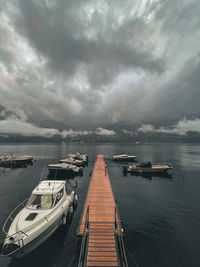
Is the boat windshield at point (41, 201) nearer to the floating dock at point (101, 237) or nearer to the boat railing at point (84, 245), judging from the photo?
the floating dock at point (101, 237)

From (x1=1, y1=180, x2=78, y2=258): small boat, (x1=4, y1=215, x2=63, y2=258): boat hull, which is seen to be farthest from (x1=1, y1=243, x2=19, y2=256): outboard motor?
(x1=4, y1=215, x2=63, y2=258): boat hull

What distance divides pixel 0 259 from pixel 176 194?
28.6 meters

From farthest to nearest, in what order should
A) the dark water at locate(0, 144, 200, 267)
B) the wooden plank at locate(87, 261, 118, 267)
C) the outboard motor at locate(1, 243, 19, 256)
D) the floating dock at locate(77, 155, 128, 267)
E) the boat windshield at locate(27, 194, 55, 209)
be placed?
1. the boat windshield at locate(27, 194, 55, 209)
2. the dark water at locate(0, 144, 200, 267)
3. the floating dock at locate(77, 155, 128, 267)
4. the outboard motor at locate(1, 243, 19, 256)
5. the wooden plank at locate(87, 261, 118, 267)

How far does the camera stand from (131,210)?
18078 mm

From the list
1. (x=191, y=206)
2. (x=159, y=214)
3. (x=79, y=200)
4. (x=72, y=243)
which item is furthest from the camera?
(x=79, y=200)

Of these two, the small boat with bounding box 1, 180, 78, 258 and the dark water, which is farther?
the dark water

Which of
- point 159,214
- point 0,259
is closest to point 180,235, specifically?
point 159,214

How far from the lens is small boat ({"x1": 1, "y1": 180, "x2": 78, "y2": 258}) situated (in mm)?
8992

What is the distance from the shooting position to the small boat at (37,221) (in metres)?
8.99

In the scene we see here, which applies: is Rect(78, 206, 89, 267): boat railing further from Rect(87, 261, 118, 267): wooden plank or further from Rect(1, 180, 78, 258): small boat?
Rect(1, 180, 78, 258): small boat

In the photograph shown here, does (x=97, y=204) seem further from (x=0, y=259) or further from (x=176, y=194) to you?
(x=176, y=194)

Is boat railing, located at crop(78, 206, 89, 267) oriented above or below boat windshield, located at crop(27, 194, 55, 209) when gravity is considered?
below

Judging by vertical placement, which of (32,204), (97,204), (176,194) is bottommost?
(176,194)

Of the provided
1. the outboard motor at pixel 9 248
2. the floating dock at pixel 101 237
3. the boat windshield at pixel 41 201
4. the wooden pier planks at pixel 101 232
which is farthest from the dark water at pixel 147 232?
the boat windshield at pixel 41 201
